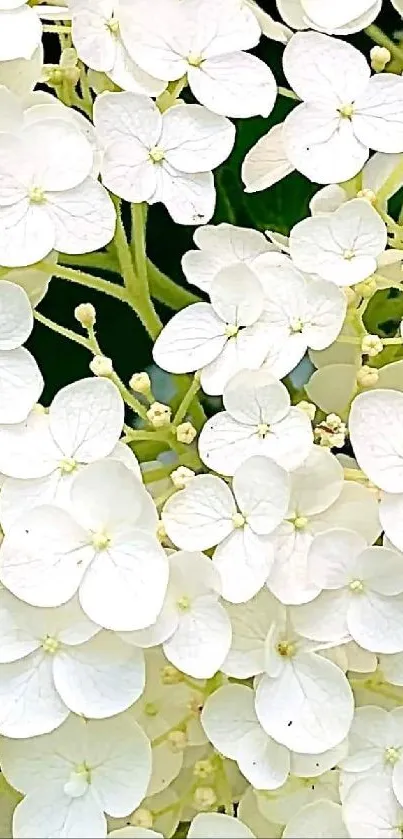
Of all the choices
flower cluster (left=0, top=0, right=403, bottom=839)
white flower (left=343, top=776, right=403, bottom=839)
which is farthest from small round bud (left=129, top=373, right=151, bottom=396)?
white flower (left=343, top=776, right=403, bottom=839)

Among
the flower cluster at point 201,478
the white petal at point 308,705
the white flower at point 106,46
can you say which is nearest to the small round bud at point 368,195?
the flower cluster at point 201,478

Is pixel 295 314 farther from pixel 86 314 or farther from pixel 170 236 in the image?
pixel 170 236

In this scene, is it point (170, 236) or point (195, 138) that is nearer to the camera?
point (195, 138)

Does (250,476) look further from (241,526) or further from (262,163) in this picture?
(262,163)

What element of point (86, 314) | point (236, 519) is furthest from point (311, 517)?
point (86, 314)

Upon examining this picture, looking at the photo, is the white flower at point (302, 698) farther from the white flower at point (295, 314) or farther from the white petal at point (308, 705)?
the white flower at point (295, 314)

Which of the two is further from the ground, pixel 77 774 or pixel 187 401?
pixel 187 401

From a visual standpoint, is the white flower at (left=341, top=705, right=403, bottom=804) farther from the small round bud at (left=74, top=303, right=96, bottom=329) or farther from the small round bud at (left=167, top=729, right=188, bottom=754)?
the small round bud at (left=74, top=303, right=96, bottom=329)
